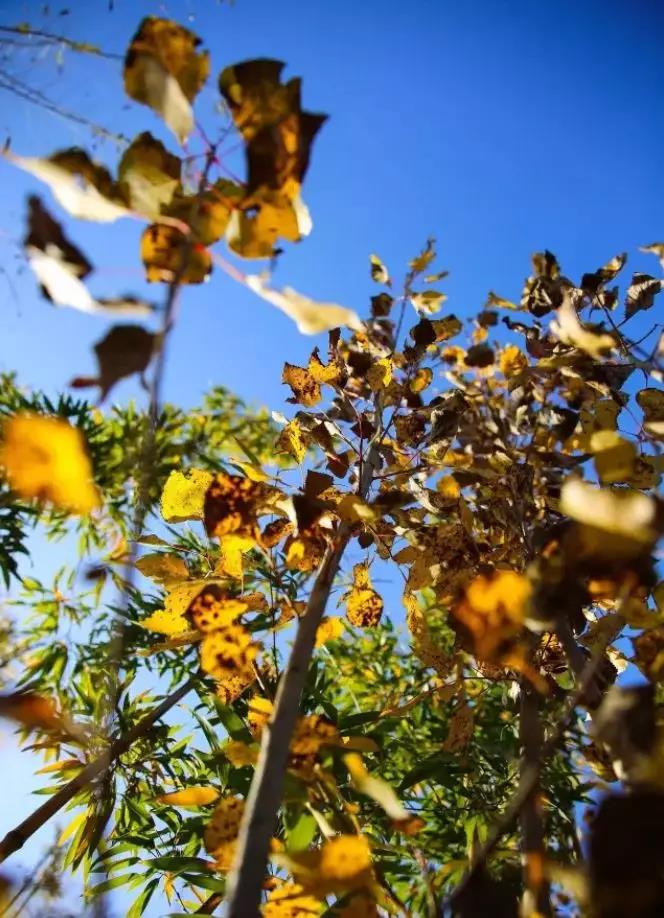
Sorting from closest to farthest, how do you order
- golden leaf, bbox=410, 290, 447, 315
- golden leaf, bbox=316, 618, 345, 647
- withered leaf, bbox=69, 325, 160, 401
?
1. withered leaf, bbox=69, 325, 160, 401
2. golden leaf, bbox=316, 618, 345, 647
3. golden leaf, bbox=410, 290, 447, 315

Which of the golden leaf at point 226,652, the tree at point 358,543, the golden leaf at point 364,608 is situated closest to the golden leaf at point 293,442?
the tree at point 358,543

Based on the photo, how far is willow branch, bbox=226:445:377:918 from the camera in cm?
33

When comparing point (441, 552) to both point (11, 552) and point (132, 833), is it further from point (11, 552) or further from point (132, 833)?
point (11, 552)

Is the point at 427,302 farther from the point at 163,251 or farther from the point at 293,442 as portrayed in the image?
the point at 163,251

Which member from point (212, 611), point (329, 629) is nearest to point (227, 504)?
point (212, 611)

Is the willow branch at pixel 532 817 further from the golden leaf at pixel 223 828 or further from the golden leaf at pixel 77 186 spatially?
the golden leaf at pixel 77 186

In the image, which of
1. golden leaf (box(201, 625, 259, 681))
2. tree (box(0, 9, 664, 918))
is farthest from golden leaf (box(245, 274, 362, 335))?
golden leaf (box(201, 625, 259, 681))

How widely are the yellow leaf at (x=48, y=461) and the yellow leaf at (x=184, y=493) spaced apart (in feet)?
0.65

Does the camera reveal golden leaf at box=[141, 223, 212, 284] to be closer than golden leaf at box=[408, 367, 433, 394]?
Yes

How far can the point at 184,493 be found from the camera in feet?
2.07

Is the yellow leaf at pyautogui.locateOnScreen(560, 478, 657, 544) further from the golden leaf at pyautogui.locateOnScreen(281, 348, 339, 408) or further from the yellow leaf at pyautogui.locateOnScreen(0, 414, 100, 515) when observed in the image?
the golden leaf at pyautogui.locateOnScreen(281, 348, 339, 408)

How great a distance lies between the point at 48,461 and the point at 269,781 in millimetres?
270

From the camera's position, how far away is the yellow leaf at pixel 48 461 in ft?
1.28

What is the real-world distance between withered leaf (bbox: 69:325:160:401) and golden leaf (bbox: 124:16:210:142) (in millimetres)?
164
